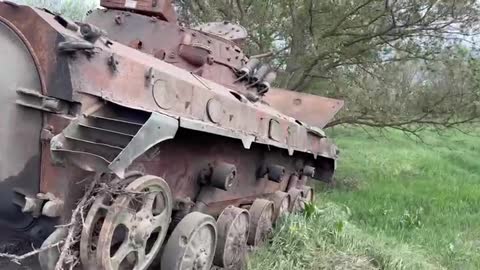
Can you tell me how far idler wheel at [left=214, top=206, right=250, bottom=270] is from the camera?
5.26 m

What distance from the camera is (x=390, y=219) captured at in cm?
956

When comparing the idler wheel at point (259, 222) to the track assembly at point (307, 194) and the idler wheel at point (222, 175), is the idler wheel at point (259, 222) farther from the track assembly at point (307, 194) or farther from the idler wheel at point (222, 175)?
the track assembly at point (307, 194)

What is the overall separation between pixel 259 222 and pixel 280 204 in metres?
0.89

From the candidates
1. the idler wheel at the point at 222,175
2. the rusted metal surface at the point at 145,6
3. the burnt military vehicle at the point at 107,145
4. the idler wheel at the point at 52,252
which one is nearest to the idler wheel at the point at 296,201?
the burnt military vehicle at the point at 107,145

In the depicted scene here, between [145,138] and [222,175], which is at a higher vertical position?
[145,138]

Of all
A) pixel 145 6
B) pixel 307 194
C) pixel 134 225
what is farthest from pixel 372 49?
pixel 134 225

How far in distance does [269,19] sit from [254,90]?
20.3 ft

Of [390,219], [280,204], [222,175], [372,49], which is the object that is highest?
[372,49]

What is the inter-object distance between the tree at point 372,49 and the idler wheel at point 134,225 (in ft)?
28.0

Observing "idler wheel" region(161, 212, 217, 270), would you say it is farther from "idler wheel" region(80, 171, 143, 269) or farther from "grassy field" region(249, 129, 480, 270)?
"grassy field" region(249, 129, 480, 270)

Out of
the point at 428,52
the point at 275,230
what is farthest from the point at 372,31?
the point at 275,230

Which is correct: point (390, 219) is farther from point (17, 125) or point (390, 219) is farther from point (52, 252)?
point (17, 125)

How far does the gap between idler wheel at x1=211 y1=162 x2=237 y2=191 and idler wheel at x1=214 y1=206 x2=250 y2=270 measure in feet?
1.02

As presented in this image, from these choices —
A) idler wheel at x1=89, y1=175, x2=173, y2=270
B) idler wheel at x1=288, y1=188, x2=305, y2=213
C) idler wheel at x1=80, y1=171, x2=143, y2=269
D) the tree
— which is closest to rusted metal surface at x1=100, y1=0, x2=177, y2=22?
idler wheel at x1=288, y1=188, x2=305, y2=213
